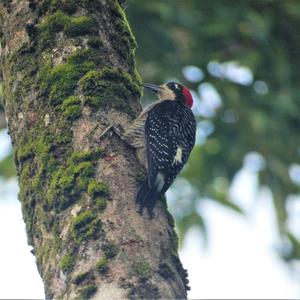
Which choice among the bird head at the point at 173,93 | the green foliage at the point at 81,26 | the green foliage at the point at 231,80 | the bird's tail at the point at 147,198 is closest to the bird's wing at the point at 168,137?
the bird head at the point at 173,93

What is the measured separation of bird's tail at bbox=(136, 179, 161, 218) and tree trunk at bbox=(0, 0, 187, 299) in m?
0.04

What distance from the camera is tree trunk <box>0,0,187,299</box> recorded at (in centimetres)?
418

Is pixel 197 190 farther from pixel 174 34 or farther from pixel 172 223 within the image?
pixel 172 223

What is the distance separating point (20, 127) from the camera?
493cm

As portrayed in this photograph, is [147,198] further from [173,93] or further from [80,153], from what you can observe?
[173,93]

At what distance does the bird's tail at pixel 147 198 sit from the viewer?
4.52 meters

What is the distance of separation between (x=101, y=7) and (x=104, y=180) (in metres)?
1.43

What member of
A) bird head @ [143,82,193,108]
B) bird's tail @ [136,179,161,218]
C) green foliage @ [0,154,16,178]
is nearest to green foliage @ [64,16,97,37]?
bird's tail @ [136,179,161,218]

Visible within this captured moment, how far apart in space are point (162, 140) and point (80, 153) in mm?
1790

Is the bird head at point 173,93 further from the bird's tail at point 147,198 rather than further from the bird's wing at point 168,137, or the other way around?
the bird's tail at point 147,198

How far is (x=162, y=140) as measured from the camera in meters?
6.44

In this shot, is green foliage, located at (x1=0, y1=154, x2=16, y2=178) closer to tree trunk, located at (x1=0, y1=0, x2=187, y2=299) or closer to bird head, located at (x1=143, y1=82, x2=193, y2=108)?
bird head, located at (x1=143, y1=82, x2=193, y2=108)

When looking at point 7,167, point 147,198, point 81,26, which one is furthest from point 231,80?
point 147,198

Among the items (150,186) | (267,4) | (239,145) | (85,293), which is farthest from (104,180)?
(239,145)
